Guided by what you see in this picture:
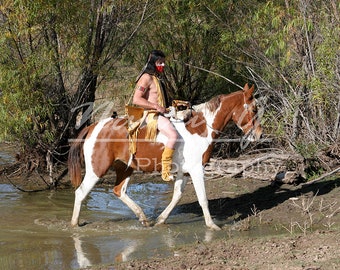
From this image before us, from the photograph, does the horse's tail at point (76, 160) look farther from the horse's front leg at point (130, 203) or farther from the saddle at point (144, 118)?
the saddle at point (144, 118)

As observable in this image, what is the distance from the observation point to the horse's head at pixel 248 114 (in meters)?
9.50

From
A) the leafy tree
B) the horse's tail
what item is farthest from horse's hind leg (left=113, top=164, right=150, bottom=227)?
the leafy tree

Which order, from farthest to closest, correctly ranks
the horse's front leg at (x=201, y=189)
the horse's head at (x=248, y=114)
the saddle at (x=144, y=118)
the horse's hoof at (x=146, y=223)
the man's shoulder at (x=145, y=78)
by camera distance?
the horse's head at (x=248, y=114)
the horse's hoof at (x=146, y=223)
the saddle at (x=144, y=118)
the horse's front leg at (x=201, y=189)
the man's shoulder at (x=145, y=78)

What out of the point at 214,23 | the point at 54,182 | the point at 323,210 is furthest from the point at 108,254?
the point at 214,23

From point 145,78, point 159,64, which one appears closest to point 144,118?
point 145,78

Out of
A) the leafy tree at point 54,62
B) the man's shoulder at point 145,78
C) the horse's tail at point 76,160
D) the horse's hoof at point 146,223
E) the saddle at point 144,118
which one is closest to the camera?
the man's shoulder at point 145,78

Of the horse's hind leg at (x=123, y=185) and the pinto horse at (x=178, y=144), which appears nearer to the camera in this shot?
the pinto horse at (x=178, y=144)

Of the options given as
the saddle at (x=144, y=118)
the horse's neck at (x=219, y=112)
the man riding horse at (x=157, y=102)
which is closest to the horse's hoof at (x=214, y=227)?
the man riding horse at (x=157, y=102)

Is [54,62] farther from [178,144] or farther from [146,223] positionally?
[146,223]

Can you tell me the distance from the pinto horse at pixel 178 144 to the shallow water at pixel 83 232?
1.29 feet

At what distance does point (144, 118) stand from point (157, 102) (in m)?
0.31

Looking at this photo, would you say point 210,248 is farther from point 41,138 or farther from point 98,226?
point 41,138

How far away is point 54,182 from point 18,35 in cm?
297

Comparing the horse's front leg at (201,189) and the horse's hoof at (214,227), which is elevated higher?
the horse's front leg at (201,189)
